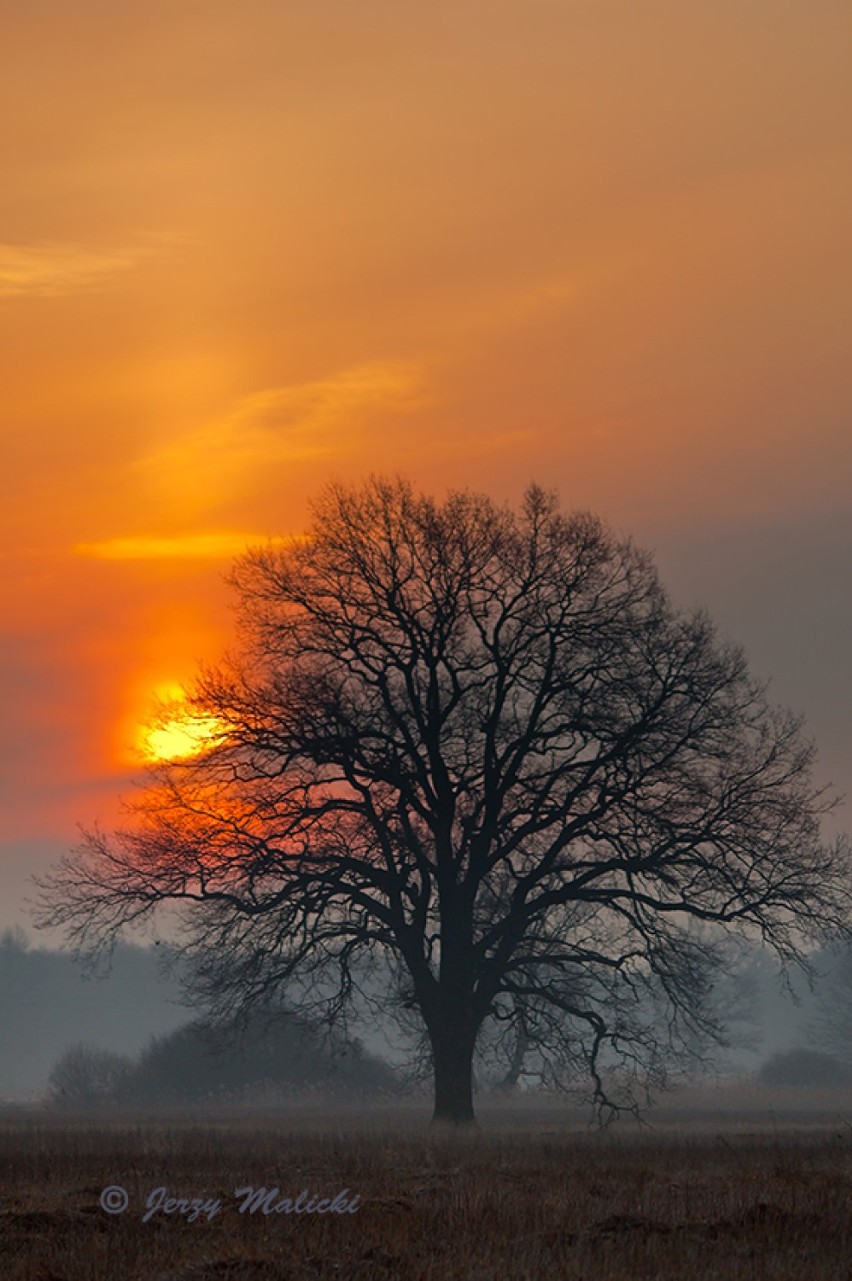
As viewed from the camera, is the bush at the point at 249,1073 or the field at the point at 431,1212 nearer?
the field at the point at 431,1212

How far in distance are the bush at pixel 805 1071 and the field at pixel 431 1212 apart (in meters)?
A: 48.5

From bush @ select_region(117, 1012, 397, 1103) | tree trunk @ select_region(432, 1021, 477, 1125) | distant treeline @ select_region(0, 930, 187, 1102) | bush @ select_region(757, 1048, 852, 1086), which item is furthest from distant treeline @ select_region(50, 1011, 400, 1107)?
distant treeline @ select_region(0, 930, 187, 1102)

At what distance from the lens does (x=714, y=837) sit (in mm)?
30703

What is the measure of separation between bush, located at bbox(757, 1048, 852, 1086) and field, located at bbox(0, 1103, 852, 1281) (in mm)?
48487

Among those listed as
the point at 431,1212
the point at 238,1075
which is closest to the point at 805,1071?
the point at 238,1075

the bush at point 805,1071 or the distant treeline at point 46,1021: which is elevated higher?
the distant treeline at point 46,1021

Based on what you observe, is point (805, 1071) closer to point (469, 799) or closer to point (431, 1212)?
point (469, 799)

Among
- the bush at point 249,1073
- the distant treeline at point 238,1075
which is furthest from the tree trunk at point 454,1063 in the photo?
the bush at point 249,1073

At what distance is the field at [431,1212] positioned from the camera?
13391 mm

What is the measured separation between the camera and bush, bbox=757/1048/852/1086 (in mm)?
69438

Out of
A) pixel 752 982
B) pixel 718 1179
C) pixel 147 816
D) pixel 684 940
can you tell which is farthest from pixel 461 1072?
pixel 752 982

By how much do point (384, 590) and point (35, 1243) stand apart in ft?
62.1

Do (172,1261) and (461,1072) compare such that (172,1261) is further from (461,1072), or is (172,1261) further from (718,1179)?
(461,1072)

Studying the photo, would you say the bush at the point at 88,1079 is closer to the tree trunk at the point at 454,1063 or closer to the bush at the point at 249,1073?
the bush at the point at 249,1073
